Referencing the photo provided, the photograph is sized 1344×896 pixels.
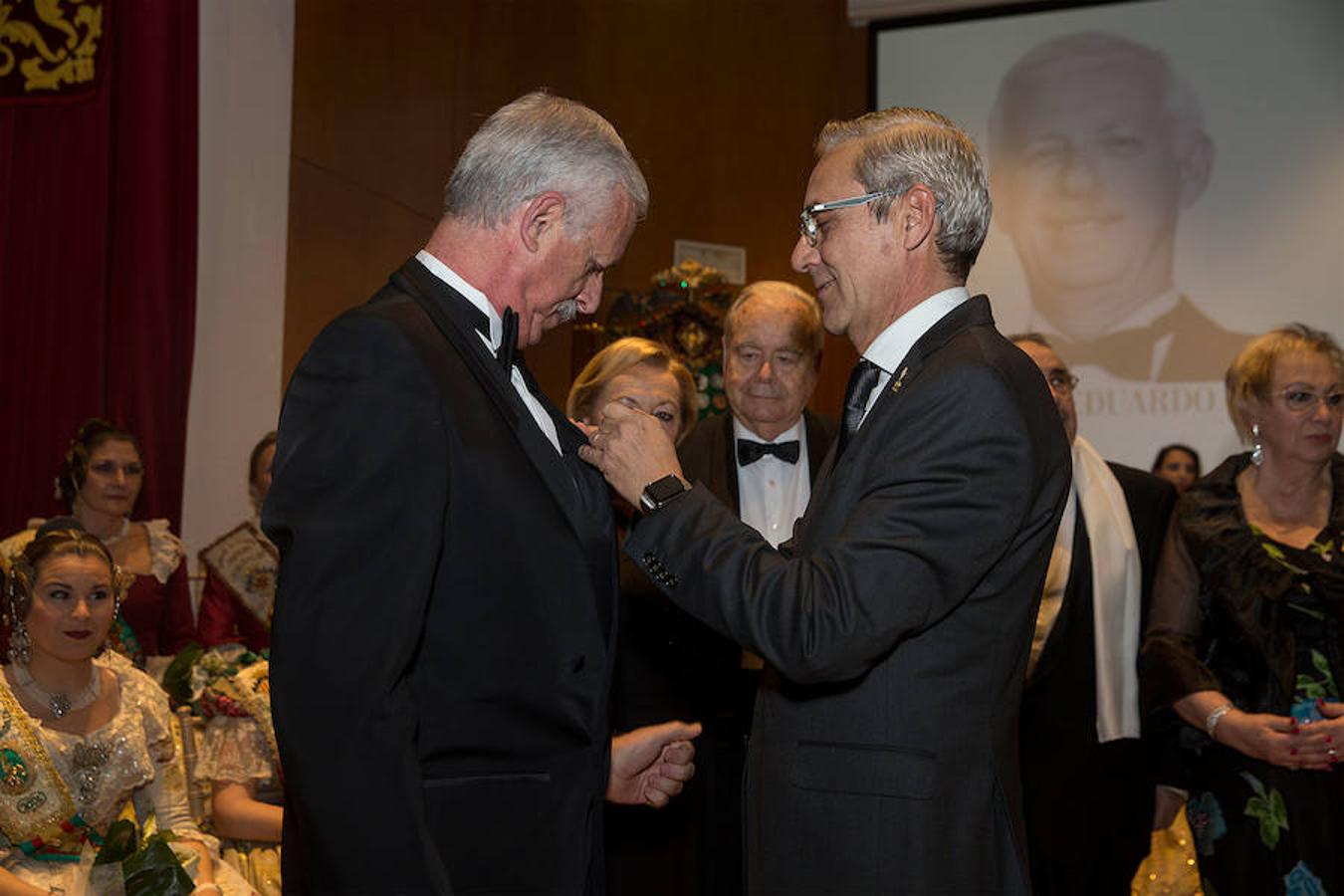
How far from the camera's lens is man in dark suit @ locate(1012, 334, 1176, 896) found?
3.61m

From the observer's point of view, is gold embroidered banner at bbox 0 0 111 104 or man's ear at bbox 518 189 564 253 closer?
man's ear at bbox 518 189 564 253

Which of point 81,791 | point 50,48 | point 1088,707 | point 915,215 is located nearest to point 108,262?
point 50,48

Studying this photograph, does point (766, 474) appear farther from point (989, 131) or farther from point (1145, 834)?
point (989, 131)

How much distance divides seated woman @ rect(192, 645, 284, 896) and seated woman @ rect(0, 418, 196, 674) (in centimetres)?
111

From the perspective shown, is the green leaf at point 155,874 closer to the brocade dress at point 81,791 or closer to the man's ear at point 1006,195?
the brocade dress at point 81,791

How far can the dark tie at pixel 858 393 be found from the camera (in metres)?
2.04

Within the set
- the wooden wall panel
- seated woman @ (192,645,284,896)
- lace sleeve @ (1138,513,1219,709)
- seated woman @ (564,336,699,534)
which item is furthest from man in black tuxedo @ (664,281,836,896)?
the wooden wall panel

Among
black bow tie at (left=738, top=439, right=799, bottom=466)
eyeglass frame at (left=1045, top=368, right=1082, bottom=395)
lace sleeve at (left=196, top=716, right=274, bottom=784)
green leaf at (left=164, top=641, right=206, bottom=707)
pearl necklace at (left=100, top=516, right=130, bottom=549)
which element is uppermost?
eyeglass frame at (left=1045, top=368, right=1082, bottom=395)

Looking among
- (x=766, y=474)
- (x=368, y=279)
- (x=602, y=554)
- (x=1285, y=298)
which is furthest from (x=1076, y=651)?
(x=1285, y=298)

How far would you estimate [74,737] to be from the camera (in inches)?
129

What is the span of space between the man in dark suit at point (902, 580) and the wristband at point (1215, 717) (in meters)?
1.52

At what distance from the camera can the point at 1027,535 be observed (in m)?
1.91

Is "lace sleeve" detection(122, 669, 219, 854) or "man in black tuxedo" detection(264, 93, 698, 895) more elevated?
"man in black tuxedo" detection(264, 93, 698, 895)

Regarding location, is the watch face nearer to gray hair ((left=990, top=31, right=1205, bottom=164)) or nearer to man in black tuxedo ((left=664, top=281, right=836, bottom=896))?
man in black tuxedo ((left=664, top=281, right=836, bottom=896))
